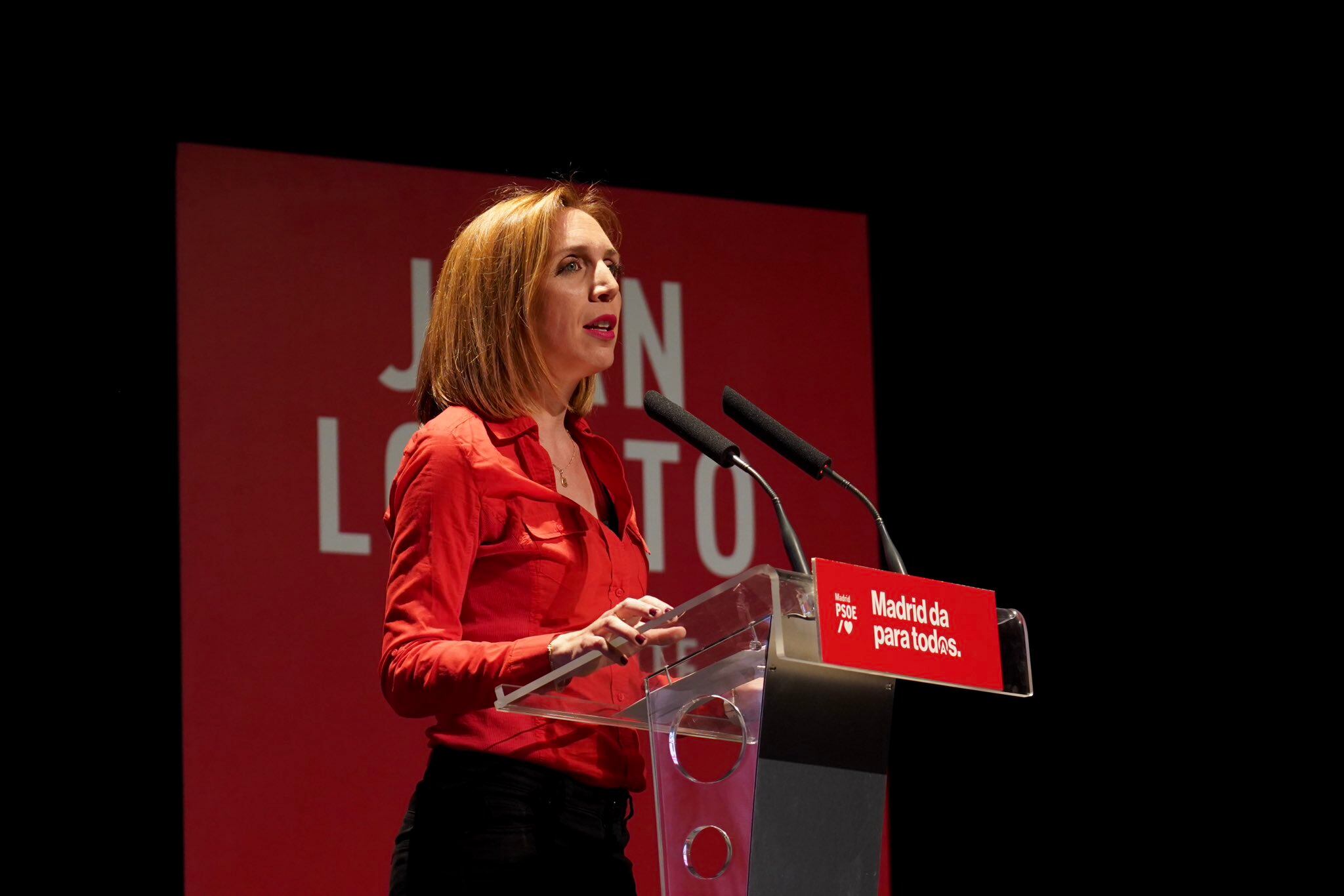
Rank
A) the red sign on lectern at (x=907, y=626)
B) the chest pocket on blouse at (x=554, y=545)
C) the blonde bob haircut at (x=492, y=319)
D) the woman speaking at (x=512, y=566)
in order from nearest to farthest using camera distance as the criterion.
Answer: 1. the red sign on lectern at (x=907, y=626)
2. the woman speaking at (x=512, y=566)
3. the chest pocket on blouse at (x=554, y=545)
4. the blonde bob haircut at (x=492, y=319)

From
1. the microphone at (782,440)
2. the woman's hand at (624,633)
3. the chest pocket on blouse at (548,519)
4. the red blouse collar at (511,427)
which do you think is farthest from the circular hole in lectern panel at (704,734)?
the red blouse collar at (511,427)

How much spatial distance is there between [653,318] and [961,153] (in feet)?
3.81

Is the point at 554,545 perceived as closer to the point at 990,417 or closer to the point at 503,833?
the point at 503,833

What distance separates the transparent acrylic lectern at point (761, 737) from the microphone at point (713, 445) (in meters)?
0.15

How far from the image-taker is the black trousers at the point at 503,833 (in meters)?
1.93

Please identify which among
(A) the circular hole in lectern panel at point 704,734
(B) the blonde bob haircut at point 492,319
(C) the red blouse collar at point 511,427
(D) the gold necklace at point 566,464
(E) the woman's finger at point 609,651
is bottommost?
(A) the circular hole in lectern panel at point 704,734

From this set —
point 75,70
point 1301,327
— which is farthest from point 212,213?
point 1301,327

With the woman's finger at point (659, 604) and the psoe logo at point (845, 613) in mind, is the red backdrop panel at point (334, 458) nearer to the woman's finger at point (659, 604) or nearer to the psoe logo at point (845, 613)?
the woman's finger at point (659, 604)

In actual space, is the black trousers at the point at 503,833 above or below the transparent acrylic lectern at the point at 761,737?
below

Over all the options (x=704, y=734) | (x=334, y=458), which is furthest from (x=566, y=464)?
(x=334, y=458)

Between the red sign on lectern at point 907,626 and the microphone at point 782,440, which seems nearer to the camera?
the red sign on lectern at point 907,626

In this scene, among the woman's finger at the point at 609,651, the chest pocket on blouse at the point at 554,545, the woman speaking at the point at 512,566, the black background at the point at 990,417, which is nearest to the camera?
the woman's finger at the point at 609,651

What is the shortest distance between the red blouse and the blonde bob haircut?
6 centimetres

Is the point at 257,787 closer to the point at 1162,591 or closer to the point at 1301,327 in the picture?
the point at 1162,591
